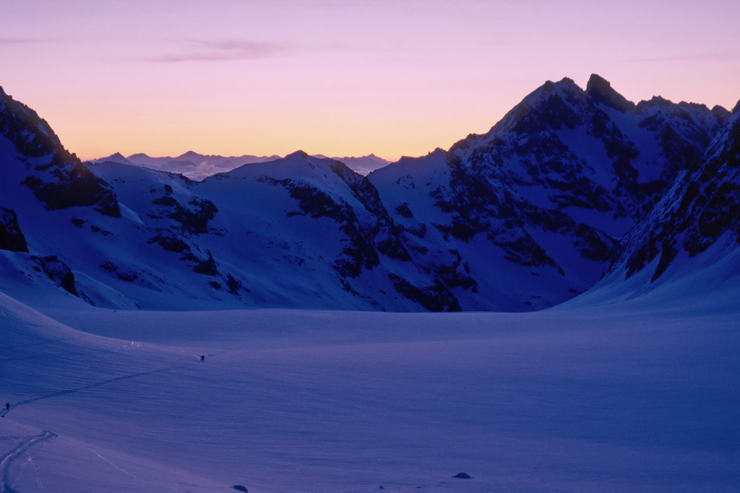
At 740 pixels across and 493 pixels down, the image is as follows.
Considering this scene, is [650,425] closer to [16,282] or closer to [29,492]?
[29,492]

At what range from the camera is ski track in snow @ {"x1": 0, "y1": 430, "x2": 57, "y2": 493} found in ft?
29.3

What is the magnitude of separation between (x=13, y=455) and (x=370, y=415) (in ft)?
23.0

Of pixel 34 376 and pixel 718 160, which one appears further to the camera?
pixel 718 160

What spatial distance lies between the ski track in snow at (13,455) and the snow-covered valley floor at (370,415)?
3 centimetres

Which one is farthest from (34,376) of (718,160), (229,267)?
(229,267)

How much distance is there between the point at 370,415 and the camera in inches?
618

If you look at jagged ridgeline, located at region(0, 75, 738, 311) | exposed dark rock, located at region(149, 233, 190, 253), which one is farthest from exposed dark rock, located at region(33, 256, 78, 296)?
exposed dark rock, located at region(149, 233, 190, 253)

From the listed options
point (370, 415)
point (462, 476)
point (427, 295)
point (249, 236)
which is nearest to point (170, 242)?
point (249, 236)

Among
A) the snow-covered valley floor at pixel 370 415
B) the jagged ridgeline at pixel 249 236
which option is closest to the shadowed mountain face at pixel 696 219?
the jagged ridgeline at pixel 249 236

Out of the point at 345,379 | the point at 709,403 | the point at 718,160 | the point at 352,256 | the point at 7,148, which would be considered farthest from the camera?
the point at 352,256

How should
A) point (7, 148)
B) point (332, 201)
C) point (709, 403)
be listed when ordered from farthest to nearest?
point (332, 201), point (7, 148), point (709, 403)

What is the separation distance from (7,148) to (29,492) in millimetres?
119594

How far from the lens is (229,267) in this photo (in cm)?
12131

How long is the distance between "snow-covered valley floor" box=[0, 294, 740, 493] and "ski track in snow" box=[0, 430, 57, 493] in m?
0.03
